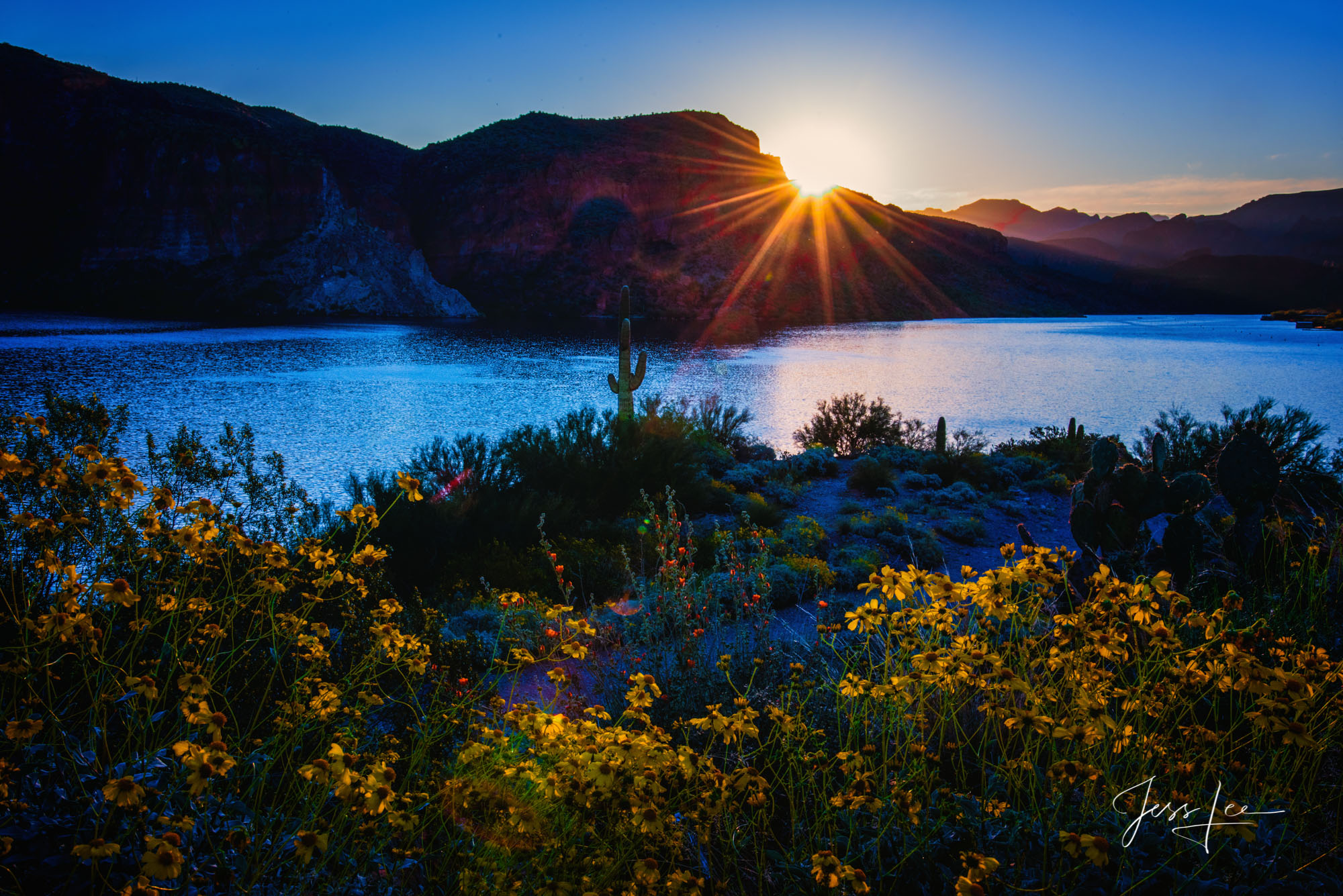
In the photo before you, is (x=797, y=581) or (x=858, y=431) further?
(x=858, y=431)

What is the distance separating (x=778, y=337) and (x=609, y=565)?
43.7 meters

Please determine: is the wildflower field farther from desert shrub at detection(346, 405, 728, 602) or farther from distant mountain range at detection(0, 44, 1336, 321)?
distant mountain range at detection(0, 44, 1336, 321)

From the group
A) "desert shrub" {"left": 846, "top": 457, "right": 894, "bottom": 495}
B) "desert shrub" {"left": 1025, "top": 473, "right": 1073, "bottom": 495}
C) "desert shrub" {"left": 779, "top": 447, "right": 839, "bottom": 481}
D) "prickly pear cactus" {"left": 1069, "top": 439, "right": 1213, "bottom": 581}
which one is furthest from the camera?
"desert shrub" {"left": 779, "top": 447, "right": 839, "bottom": 481}

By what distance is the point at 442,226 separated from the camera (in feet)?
270

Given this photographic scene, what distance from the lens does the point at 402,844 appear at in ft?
6.37

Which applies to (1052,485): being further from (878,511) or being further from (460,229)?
(460,229)

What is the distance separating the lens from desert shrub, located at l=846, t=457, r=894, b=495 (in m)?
10.3

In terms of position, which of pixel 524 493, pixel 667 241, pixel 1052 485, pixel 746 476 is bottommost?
pixel 1052 485

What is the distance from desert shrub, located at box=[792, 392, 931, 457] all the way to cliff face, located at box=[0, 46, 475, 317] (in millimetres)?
53258

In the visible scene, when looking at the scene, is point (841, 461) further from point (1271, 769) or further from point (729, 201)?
point (729, 201)

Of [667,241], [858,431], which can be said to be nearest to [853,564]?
[858,431]

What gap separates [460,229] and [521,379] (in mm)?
64601

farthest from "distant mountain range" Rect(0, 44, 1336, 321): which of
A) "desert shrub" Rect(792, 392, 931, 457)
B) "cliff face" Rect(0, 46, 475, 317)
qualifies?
"desert shrub" Rect(792, 392, 931, 457)

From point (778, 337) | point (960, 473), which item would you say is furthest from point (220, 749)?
point (778, 337)
